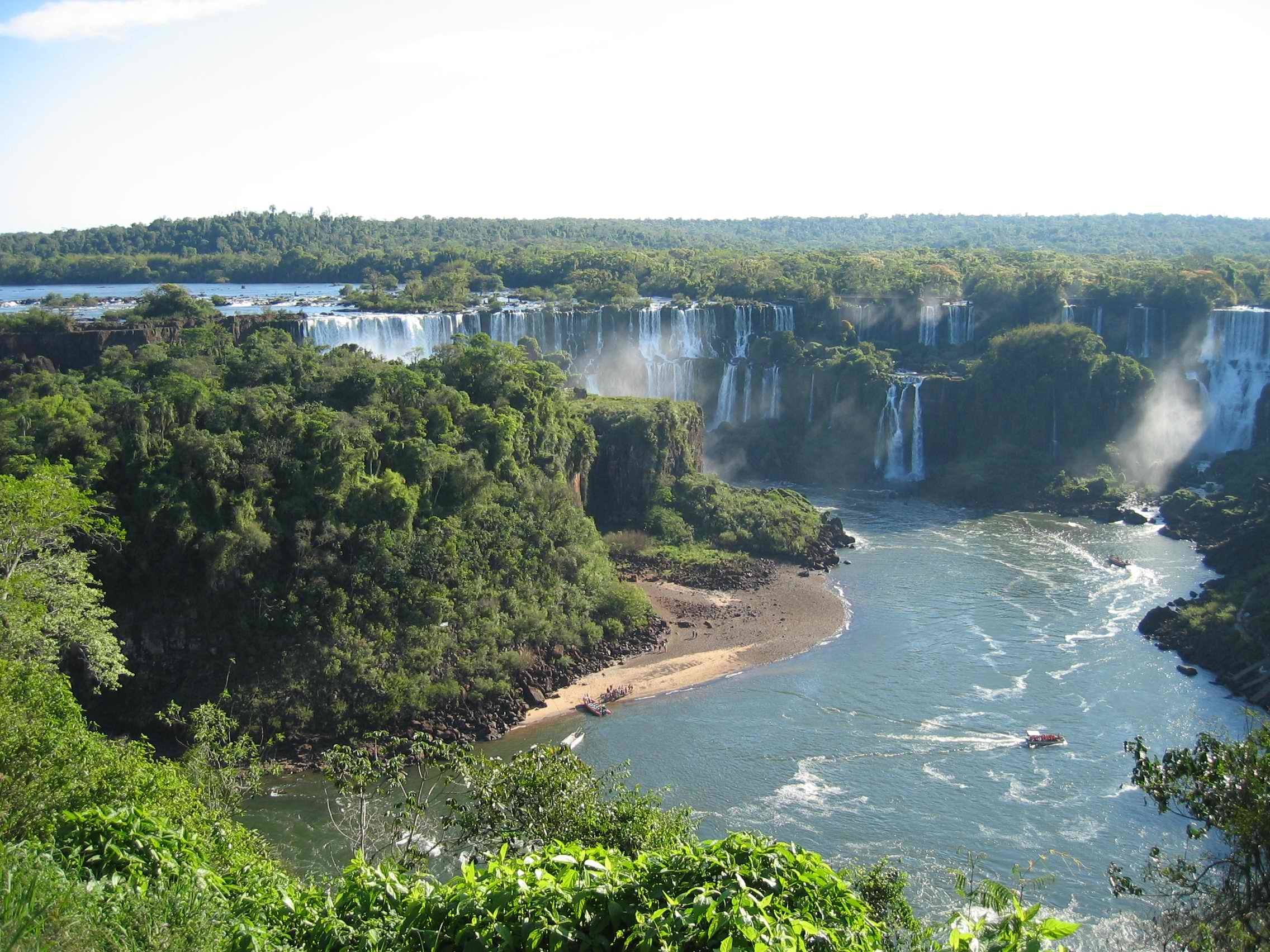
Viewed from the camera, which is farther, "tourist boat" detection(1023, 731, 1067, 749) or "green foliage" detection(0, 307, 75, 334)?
"green foliage" detection(0, 307, 75, 334)

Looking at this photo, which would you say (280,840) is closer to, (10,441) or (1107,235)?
(10,441)

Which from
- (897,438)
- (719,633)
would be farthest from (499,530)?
(897,438)

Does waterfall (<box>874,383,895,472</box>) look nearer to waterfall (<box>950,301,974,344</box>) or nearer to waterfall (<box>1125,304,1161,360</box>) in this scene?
waterfall (<box>950,301,974,344</box>)

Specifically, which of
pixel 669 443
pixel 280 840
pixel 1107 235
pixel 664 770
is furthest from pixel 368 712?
pixel 1107 235

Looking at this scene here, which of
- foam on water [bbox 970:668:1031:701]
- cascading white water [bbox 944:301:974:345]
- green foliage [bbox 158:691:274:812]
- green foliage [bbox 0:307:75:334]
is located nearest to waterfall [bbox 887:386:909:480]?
cascading white water [bbox 944:301:974:345]

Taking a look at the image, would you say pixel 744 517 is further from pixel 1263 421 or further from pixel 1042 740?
pixel 1263 421

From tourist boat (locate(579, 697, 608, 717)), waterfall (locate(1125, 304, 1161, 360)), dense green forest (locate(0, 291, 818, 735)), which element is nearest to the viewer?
dense green forest (locate(0, 291, 818, 735))
